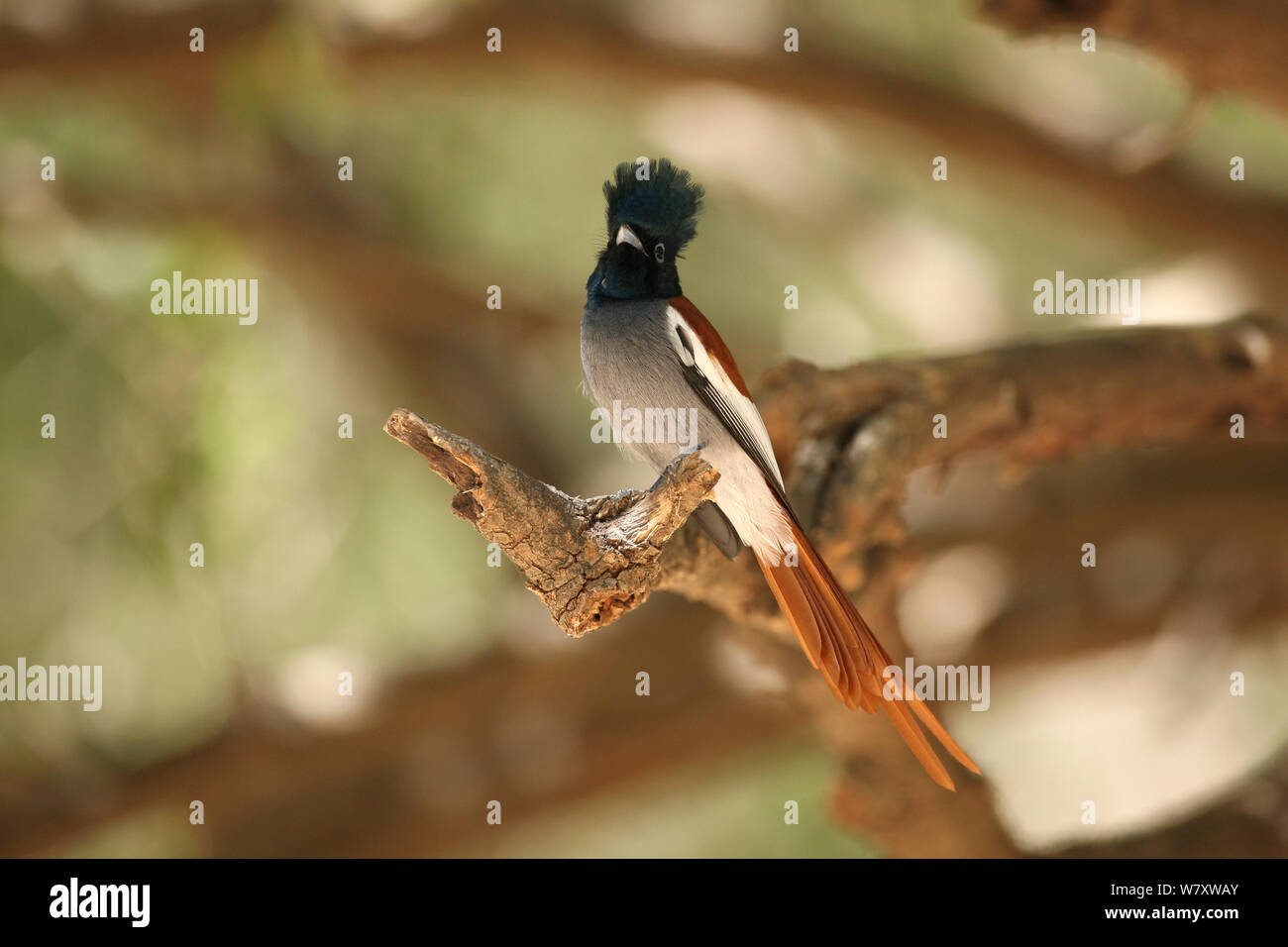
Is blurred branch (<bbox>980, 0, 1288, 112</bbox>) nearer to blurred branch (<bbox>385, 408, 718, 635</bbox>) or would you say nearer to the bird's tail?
the bird's tail

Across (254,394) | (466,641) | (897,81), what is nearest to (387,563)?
(466,641)

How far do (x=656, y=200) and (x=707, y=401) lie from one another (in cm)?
44

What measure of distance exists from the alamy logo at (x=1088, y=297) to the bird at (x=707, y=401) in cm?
305

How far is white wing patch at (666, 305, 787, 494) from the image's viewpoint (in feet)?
7.96

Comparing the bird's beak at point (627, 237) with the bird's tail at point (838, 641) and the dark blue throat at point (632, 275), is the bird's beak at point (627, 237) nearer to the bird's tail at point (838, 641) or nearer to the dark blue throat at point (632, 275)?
the dark blue throat at point (632, 275)

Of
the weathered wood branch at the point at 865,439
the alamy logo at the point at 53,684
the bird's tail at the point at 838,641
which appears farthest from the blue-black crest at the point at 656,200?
the alamy logo at the point at 53,684

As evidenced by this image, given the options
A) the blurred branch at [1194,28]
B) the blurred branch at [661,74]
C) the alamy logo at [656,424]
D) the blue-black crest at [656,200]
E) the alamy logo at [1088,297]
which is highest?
the blurred branch at [661,74]

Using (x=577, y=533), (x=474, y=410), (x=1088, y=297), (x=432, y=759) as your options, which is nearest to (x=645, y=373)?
(x=577, y=533)

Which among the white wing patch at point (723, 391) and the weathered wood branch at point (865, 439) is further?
the white wing patch at point (723, 391)

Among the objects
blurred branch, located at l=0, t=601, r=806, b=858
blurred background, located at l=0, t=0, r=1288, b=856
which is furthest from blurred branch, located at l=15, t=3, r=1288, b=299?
blurred branch, located at l=0, t=601, r=806, b=858

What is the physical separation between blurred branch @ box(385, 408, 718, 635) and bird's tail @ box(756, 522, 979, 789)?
1.50 ft

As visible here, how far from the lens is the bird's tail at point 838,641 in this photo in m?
2.39

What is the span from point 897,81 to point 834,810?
285 centimetres

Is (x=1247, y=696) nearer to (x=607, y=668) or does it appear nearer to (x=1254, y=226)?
(x=1254, y=226)
